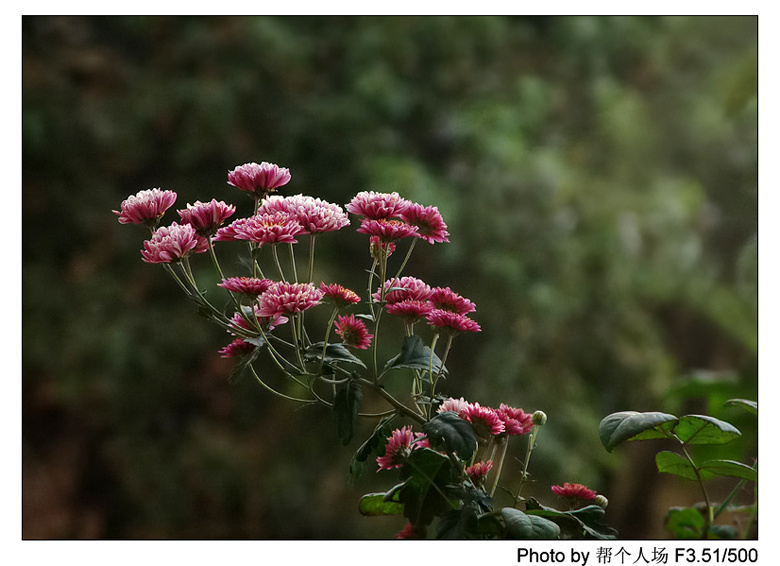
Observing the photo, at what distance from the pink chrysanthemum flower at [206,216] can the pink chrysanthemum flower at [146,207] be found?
1cm

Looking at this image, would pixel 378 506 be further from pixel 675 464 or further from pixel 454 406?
pixel 675 464

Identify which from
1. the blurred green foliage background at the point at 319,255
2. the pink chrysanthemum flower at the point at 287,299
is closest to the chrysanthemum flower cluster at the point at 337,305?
the pink chrysanthemum flower at the point at 287,299

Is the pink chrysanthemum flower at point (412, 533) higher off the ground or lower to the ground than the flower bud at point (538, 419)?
lower

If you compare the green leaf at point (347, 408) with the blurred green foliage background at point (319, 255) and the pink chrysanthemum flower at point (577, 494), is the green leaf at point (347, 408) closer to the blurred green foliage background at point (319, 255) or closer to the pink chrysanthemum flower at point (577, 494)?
the pink chrysanthemum flower at point (577, 494)

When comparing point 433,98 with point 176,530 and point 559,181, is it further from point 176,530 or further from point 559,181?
point 176,530

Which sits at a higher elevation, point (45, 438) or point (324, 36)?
point (324, 36)

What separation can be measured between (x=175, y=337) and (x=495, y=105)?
40.6 inches

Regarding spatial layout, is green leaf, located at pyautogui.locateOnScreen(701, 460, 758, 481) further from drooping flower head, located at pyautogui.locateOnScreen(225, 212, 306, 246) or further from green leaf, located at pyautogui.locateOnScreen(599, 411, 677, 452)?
drooping flower head, located at pyautogui.locateOnScreen(225, 212, 306, 246)

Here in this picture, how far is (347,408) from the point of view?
1.27 feet

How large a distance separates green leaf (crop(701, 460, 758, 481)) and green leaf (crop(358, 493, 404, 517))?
0.18 meters

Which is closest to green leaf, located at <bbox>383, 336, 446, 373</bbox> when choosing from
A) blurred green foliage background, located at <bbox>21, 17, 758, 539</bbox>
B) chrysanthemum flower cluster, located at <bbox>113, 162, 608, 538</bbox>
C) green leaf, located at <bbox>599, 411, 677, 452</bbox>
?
chrysanthemum flower cluster, located at <bbox>113, 162, 608, 538</bbox>

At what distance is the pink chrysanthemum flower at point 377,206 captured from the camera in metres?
0.41
